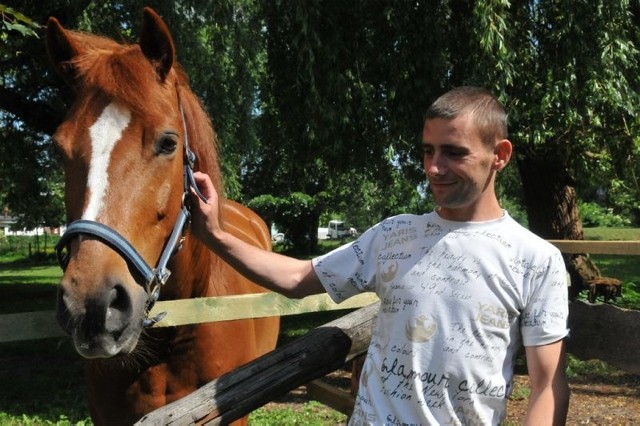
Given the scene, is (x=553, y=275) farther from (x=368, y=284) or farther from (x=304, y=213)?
(x=304, y=213)

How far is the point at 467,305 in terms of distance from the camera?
159 cm

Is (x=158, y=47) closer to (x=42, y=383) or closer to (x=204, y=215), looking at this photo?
(x=204, y=215)

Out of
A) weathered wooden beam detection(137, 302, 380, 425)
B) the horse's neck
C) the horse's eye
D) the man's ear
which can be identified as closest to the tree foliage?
the horse's neck

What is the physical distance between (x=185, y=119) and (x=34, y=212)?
1426 centimetres

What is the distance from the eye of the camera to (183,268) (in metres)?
2.57

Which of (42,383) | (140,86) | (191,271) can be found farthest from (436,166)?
(42,383)

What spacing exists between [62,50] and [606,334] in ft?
7.16

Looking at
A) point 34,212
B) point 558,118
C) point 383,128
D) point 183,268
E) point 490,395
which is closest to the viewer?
point 490,395

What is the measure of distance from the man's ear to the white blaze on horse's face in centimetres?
109

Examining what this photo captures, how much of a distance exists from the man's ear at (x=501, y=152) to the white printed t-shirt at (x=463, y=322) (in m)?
0.14

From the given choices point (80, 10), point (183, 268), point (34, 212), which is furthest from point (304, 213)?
point (183, 268)

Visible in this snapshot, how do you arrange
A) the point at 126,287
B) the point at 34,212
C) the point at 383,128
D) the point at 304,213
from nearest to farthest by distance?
the point at 126,287 < the point at 383,128 < the point at 34,212 < the point at 304,213

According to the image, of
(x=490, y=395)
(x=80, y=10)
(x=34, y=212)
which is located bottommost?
(x=34, y=212)

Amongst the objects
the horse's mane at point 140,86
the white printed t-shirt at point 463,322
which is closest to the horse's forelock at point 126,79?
the horse's mane at point 140,86
